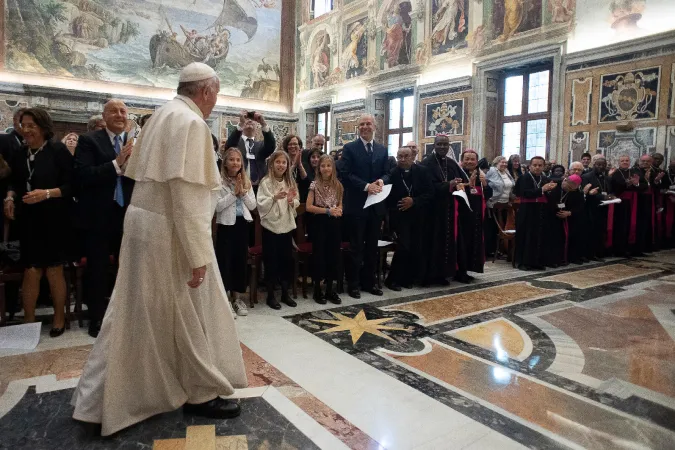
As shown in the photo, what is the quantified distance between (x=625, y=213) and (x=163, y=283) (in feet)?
29.0

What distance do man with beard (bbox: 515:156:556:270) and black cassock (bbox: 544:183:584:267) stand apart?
127 mm

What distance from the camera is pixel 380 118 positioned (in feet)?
49.7

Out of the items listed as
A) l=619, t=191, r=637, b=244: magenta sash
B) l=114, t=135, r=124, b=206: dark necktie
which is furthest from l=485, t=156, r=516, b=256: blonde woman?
l=114, t=135, r=124, b=206: dark necktie

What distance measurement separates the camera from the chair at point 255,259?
506 cm

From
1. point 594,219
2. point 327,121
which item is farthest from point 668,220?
point 327,121

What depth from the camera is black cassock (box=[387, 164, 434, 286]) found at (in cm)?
597

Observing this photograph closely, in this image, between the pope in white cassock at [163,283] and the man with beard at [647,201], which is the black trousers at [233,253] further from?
the man with beard at [647,201]

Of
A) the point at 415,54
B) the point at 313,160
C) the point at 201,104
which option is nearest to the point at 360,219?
the point at 313,160

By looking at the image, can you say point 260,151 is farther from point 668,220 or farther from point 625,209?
point 668,220

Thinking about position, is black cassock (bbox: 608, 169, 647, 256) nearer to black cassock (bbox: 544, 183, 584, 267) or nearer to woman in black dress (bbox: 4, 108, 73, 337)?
black cassock (bbox: 544, 183, 584, 267)

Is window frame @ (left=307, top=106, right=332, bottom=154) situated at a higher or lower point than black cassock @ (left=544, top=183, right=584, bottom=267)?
higher

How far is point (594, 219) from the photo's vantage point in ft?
27.2

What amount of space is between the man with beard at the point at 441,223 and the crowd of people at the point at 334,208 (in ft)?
0.05

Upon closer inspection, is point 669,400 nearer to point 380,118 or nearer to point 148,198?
point 148,198
